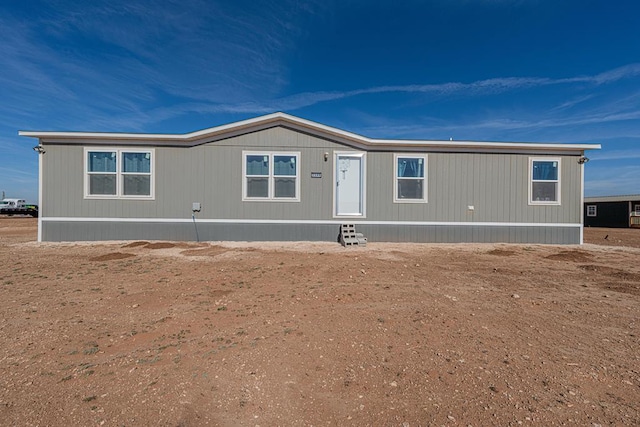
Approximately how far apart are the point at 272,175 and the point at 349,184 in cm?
245

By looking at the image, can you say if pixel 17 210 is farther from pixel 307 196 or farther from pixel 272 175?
pixel 307 196

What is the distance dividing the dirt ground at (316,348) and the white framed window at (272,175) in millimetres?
4309

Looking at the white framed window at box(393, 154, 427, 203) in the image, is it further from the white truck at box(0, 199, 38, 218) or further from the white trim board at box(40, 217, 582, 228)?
the white truck at box(0, 199, 38, 218)

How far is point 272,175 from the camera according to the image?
983 centimetres

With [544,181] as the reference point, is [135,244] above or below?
below

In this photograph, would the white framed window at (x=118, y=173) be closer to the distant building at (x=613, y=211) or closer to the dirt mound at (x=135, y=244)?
the dirt mound at (x=135, y=244)

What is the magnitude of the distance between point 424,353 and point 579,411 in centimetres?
105

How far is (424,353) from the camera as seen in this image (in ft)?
9.06

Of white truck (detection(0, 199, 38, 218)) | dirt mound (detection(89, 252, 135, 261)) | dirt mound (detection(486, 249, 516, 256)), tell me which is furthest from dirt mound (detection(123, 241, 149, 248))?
white truck (detection(0, 199, 38, 218))

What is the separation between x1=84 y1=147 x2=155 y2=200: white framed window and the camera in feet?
31.4

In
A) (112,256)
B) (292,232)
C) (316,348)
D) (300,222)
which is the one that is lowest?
(316,348)

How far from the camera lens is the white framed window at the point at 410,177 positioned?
10102mm

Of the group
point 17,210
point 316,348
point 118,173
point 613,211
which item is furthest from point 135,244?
point 17,210

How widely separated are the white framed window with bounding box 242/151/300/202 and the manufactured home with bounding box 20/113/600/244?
0.03 metres
